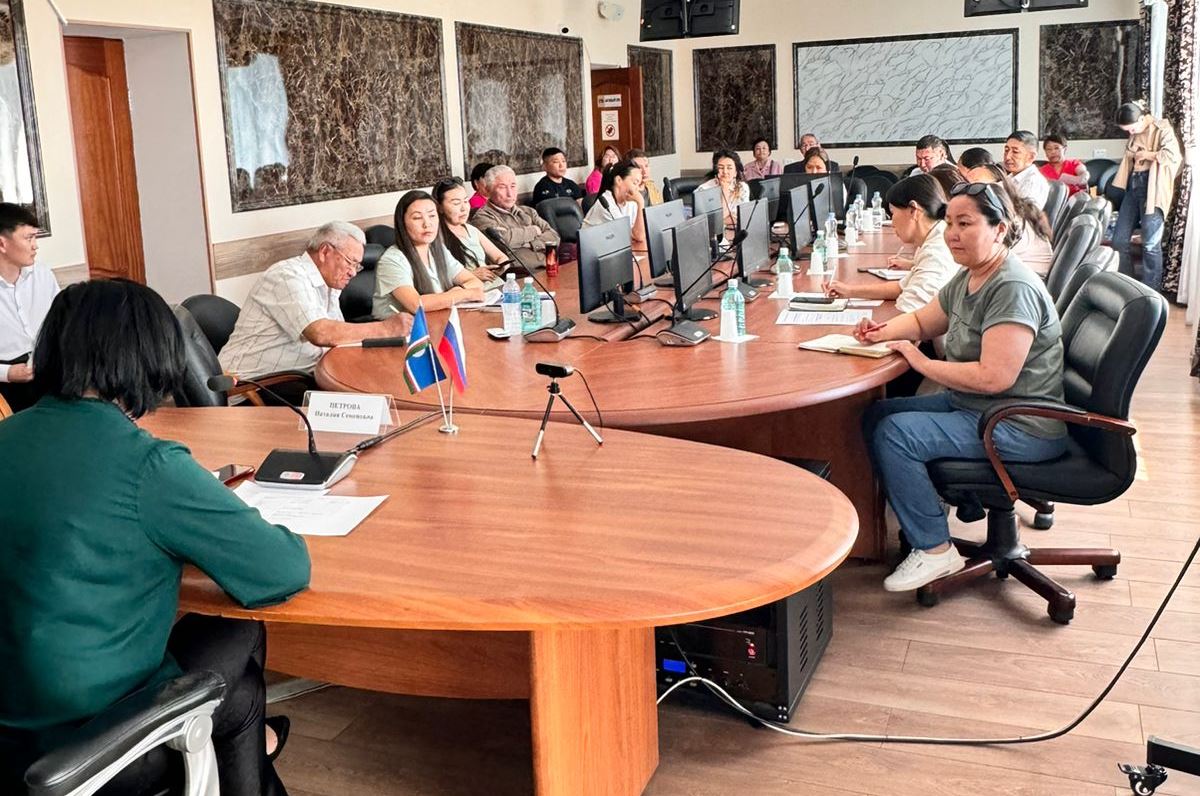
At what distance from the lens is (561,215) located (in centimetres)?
875

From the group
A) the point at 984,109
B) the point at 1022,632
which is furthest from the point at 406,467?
the point at 984,109

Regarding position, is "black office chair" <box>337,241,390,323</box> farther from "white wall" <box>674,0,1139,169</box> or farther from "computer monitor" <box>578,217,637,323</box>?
"white wall" <box>674,0,1139,169</box>

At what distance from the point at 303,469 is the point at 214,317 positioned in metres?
2.12

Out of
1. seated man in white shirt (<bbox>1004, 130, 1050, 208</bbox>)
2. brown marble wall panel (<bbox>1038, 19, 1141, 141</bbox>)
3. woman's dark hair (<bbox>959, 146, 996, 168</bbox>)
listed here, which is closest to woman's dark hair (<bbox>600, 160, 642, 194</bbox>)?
woman's dark hair (<bbox>959, 146, 996, 168</bbox>)

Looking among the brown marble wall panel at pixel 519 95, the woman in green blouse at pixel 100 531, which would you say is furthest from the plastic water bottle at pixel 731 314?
the brown marble wall panel at pixel 519 95

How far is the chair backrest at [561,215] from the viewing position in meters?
8.62

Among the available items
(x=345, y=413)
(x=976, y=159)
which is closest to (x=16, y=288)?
(x=345, y=413)

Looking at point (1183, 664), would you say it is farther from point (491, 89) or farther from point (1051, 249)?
point (491, 89)

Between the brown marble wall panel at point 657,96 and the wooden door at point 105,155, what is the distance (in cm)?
651

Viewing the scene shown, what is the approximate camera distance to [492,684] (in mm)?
2264

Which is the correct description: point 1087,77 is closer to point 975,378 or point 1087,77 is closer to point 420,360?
point 975,378

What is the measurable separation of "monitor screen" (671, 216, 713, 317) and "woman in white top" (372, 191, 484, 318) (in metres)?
0.98

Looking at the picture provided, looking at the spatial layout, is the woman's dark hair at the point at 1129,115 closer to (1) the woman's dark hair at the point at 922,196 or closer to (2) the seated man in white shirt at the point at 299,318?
(1) the woman's dark hair at the point at 922,196

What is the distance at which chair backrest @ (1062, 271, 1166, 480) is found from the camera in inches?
113
